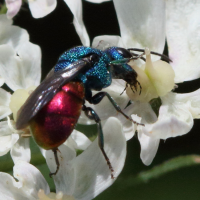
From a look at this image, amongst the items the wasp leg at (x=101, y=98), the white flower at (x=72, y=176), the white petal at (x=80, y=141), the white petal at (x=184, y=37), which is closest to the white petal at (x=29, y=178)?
the white flower at (x=72, y=176)

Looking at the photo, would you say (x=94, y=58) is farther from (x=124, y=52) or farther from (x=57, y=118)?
(x=57, y=118)

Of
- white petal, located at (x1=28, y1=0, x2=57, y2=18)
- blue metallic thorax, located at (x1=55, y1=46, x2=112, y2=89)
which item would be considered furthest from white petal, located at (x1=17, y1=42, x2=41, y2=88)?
blue metallic thorax, located at (x1=55, y1=46, x2=112, y2=89)

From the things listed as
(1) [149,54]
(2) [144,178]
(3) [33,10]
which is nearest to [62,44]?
(3) [33,10]

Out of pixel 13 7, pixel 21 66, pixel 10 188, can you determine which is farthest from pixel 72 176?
pixel 13 7

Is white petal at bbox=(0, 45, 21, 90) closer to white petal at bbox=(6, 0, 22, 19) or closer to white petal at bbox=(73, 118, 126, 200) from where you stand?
white petal at bbox=(6, 0, 22, 19)

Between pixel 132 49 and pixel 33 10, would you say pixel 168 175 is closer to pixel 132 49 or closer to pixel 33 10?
pixel 132 49

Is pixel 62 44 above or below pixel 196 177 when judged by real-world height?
above

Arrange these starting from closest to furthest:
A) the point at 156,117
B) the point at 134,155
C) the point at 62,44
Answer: the point at 156,117 < the point at 134,155 < the point at 62,44

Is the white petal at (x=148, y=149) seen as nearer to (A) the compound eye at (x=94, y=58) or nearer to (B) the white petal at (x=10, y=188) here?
(A) the compound eye at (x=94, y=58)
